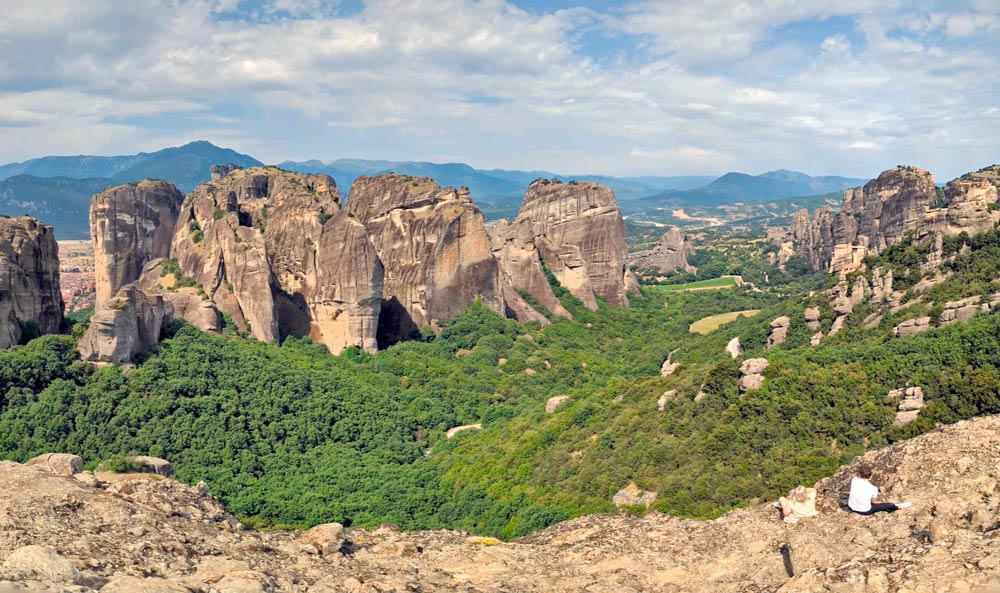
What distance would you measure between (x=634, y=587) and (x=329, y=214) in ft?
166

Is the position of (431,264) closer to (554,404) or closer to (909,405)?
(554,404)

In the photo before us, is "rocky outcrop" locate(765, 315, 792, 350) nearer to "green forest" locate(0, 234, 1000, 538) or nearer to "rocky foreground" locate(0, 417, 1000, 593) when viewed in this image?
"green forest" locate(0, 234, 1000, 538)

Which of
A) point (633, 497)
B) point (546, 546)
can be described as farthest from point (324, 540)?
point (633, 497)

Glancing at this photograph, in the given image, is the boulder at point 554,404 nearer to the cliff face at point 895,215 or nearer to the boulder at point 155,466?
the boulder at point 155,466

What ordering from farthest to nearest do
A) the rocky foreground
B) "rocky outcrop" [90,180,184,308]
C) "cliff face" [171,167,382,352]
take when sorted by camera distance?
"rocky outcrop" [90,180,184,308], "cliff face" [171,167,382,352], the rocky foreground

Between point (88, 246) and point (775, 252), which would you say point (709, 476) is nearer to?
point (775, 252)

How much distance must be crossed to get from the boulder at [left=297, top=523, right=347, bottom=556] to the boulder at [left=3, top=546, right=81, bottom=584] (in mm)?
4770

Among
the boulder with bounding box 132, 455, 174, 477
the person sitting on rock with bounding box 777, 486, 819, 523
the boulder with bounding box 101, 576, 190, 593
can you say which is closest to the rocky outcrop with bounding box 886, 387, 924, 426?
the person sitting on rock with bounding box 777, 486, 819, 523

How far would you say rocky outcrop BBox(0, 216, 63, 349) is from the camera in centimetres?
3868

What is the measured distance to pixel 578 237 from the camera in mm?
79438

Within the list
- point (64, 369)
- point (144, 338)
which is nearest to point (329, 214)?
point (144, 338)

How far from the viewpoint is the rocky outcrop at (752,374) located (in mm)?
30562

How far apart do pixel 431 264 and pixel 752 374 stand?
33922 mm

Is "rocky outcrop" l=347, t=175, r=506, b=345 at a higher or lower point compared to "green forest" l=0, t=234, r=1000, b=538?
higher
